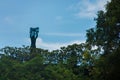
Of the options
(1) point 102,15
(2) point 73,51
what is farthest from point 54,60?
(1) point 102,15

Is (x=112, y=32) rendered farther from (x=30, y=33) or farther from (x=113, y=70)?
(x=30, y=33)

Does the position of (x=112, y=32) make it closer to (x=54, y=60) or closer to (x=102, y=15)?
(x=102, y=15)

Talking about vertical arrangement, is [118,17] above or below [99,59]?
above

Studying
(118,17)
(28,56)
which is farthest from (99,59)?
(28,56)

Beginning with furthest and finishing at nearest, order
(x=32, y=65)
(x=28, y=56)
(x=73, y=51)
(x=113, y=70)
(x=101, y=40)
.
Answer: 1. (x=28, y=56)
2. (x=73, y=51)
3. (x=32, y=65)
4. (x=101, y=40)
5. (x=113, y=70)

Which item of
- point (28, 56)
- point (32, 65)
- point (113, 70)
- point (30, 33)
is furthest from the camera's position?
point (30, 33)

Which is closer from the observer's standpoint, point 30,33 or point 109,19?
point 109,19

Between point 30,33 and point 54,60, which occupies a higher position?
point 30,33

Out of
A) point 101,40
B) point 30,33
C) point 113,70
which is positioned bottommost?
point 113,70

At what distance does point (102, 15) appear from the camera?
30.8 meters

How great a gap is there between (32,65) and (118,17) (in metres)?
33.7

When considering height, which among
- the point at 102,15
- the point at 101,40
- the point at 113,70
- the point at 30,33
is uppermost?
A: the point at 30,33

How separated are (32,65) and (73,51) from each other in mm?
9859

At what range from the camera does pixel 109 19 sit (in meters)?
29.0
